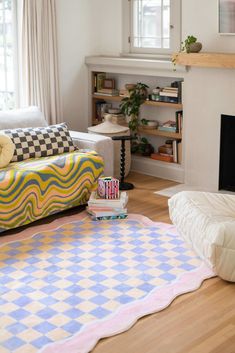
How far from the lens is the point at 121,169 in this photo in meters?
5.91

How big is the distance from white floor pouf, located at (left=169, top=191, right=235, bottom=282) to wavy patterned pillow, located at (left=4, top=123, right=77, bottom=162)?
4.11ft

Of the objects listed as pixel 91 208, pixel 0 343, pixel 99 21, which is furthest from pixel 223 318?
pixel 99 21

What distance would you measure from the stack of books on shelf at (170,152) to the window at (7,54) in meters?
1.52

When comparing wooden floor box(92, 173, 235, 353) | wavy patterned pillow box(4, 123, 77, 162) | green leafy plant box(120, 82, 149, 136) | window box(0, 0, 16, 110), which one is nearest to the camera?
wooden floor box(92, 173, 235, 353)

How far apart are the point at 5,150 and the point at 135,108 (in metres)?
1.77

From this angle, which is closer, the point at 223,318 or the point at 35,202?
the point at 223,318

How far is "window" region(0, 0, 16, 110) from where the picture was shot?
5.92 meters

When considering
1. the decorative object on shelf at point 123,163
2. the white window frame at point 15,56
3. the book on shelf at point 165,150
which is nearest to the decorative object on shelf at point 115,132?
the decorative object on shelf at point 123,163

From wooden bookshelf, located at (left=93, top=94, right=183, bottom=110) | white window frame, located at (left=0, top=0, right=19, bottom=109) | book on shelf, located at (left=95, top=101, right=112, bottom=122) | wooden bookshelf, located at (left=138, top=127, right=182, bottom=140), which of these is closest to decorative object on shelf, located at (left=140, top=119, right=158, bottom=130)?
wooden bookshelf, located at (left=138, top=127, right=182, bottom=140)

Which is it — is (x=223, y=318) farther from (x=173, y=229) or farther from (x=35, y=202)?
(x=35, y=202)

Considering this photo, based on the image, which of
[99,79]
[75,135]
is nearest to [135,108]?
[99,79]

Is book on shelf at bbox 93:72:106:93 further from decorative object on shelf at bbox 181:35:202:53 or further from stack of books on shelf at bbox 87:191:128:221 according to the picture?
stack of books on shelf at bbox 87:191:128:221

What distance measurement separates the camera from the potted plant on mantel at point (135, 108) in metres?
6.20

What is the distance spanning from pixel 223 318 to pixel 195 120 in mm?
2740
